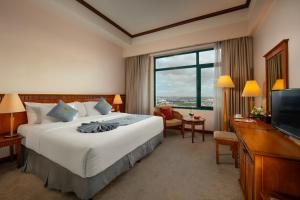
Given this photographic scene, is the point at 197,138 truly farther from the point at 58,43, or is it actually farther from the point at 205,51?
the point at 58,43

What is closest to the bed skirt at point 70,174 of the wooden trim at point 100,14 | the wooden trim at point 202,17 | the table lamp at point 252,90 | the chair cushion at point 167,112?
the chair cushion at point 167,112

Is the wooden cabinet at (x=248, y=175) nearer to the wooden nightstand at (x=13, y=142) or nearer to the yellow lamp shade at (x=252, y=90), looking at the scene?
the yellow lamp shade at (x=252, y=90)

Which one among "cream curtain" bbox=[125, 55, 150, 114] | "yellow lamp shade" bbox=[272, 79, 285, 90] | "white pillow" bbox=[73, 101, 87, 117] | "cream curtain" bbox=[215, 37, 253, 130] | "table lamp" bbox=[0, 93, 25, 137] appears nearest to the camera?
"yellow lamp shade" bbox=[272, 79, 285, 90]

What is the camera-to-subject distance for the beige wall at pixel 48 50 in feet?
8.79

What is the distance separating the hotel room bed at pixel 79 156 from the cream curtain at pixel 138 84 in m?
2.80

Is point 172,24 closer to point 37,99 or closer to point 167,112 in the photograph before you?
point 167,112

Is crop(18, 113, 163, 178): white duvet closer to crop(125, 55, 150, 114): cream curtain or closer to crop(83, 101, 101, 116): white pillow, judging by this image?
crop(83, 101, 101, 116): white pillow

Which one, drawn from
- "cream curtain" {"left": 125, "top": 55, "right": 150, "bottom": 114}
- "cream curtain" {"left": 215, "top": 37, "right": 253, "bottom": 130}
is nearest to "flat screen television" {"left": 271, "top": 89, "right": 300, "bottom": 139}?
"cream curtain" {"left": 215, "top": 37, "right": 253, "bottom": 130}

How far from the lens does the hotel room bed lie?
1.58m

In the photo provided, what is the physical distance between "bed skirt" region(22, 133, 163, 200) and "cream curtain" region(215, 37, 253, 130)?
2.96 metres

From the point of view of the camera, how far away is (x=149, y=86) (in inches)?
208

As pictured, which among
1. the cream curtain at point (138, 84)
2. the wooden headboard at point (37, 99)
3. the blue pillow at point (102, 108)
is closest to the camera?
the wooden headboard at point (37, 99)

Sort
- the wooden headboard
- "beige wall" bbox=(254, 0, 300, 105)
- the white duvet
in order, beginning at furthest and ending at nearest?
the wooden headboard < "beige wall" bbox=(254, 0, 300, 105) < the white duvet

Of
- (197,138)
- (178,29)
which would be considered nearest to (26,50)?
(178,29)
